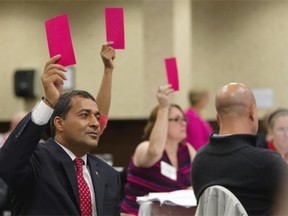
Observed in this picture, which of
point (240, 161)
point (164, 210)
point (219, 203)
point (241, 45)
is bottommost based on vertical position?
point (164, 210)

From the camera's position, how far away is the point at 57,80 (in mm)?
2418

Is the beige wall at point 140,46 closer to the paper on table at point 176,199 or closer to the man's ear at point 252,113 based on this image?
the paper on table at point 176,199

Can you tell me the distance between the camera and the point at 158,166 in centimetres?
434

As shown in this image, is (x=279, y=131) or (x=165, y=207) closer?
(x=165, y=207)

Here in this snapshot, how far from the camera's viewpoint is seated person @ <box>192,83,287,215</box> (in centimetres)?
258

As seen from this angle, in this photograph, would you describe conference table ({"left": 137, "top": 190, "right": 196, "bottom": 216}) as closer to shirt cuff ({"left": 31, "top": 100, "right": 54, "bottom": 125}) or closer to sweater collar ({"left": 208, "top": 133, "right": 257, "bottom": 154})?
sweater collar ({"left": 208, "top": 133, "right": 257, "bottom": 154})

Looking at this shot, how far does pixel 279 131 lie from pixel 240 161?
164 centimetres

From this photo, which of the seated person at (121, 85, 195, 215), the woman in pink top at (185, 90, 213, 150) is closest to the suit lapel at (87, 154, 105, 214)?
the seated person at (121, 85, 195, 215)

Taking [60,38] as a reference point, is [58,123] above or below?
below

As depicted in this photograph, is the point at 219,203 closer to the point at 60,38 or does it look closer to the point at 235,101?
the point at 235,101

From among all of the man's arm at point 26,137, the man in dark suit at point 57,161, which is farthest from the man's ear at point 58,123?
the man's arm at point 26,137

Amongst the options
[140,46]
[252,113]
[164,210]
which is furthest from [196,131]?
[252,113]

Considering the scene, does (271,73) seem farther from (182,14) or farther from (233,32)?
(182,14)

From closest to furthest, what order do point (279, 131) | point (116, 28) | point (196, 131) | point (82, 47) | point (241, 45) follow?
point (116, 28) → point (279, 131) → point (196, 131) → point (241, 45) → point (82, 47)
